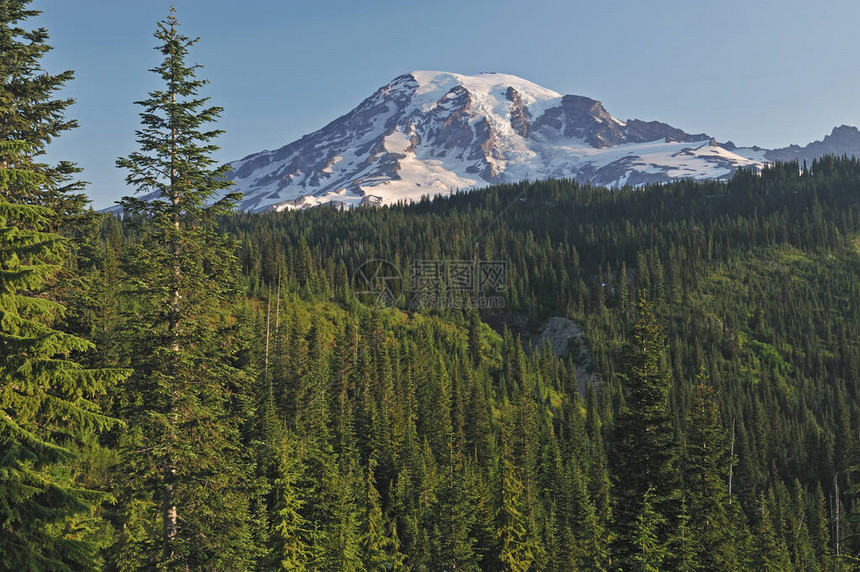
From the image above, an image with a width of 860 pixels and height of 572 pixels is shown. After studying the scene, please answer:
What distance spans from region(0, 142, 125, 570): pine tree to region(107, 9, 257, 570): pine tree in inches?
170

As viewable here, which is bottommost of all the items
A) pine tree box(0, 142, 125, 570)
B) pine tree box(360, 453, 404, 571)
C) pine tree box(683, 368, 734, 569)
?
pine tree box(360, 453, 404, 571)

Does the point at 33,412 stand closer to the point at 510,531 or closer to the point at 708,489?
the point at 708,489

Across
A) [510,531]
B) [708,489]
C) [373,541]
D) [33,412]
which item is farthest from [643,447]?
[373,541]

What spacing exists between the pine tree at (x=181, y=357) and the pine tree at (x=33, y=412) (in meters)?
4.33

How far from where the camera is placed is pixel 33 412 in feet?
43.9

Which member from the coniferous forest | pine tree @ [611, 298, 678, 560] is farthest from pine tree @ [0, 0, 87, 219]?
pine tree @ [611, 298, 678, 560]

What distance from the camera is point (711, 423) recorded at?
111 ft

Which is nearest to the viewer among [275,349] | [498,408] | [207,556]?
[207,556]

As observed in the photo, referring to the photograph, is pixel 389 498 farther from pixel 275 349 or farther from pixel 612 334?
pixel 612 334

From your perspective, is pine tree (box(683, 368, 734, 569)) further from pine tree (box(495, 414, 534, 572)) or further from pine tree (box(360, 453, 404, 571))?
pine tree (box(360, 453, 404, 571))

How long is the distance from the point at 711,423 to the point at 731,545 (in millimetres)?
6884

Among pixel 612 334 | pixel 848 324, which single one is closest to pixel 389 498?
pixel 612 334

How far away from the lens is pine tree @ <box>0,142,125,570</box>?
40.2 feet

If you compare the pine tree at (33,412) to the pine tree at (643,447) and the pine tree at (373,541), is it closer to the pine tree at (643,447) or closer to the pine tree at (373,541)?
the pine tree at (643,447)
